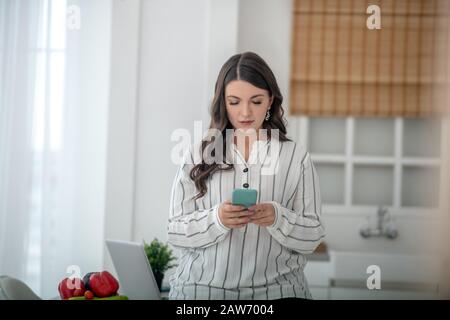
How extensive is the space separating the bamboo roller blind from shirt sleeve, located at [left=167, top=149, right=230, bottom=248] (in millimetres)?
598

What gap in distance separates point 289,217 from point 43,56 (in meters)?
0.80

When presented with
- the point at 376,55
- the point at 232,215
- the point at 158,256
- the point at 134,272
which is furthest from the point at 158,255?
the point at 376,55

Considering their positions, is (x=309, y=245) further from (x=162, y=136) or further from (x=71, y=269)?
(x=71, y=269)

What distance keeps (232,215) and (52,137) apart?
578 mm

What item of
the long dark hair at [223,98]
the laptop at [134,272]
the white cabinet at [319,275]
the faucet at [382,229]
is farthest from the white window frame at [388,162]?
the laptop at [134,272]

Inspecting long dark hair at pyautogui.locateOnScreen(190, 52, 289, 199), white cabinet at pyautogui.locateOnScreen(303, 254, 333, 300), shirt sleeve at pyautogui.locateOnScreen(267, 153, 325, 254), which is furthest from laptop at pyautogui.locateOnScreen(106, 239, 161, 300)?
white cabinet at pyautogui.locateOnScreen(303, 254, 333, 300)

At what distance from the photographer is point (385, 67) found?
5.42 feet

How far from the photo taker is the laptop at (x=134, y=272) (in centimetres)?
137

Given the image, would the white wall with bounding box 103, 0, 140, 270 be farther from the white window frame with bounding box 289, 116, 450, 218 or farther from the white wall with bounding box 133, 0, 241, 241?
the white window frame with bounding box 289, 116, 450, 218

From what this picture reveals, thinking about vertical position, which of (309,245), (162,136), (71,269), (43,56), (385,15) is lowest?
(71,269)

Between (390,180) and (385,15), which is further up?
(385,15)

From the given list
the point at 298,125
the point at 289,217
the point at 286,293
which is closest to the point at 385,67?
the point at 298,125

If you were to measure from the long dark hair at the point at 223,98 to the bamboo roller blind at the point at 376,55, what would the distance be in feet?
1.09

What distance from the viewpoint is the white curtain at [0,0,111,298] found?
1474 mm
